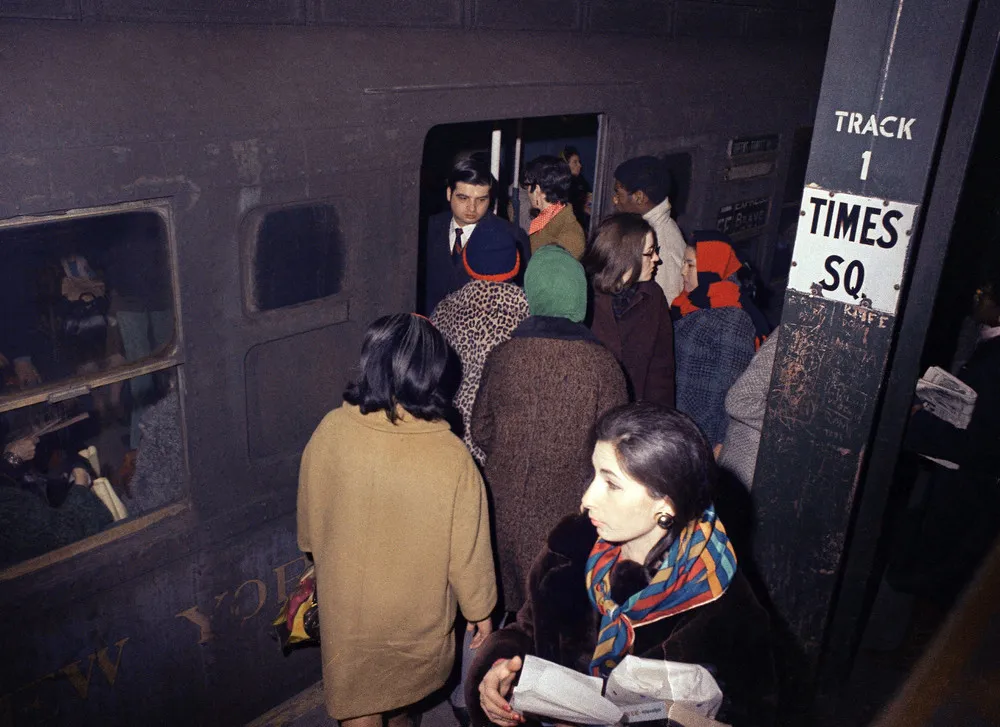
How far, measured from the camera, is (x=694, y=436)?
2086 millimetres

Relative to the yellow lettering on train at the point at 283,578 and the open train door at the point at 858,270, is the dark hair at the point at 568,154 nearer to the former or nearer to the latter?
the open train door at the point at 858,270

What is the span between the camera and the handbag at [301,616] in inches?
129

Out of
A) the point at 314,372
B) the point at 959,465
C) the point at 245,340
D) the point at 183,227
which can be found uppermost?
the point at 183,227

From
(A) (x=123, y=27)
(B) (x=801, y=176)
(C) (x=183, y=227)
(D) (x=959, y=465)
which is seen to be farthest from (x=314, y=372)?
(B) (x=801, y=176)

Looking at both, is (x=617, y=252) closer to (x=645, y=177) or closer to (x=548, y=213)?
(x=645, y=177)

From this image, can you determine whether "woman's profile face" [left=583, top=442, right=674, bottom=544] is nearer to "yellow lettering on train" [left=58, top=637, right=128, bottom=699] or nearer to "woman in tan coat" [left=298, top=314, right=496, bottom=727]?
"woman in tan coat" [left=298, top=314, right=496, bottom=727]

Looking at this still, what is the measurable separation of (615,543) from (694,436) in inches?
14.4

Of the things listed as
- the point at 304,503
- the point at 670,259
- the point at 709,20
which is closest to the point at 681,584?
the point at 304,503

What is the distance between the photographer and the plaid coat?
3.94 meters

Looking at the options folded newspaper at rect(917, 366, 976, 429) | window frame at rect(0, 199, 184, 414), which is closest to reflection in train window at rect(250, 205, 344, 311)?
window frame at rect(0, 199, 184, 414)

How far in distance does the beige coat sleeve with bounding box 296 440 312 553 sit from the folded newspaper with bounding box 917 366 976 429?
279 centimetres

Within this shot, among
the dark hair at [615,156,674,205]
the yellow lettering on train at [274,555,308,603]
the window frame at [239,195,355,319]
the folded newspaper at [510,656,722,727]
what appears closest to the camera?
the folded newspaper at [510,656,722,727]

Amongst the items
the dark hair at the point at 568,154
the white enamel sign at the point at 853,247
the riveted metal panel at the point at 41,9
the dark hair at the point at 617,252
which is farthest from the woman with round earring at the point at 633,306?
the dark hair at the point at 568,154

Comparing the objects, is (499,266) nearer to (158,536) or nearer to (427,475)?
(427,475)
